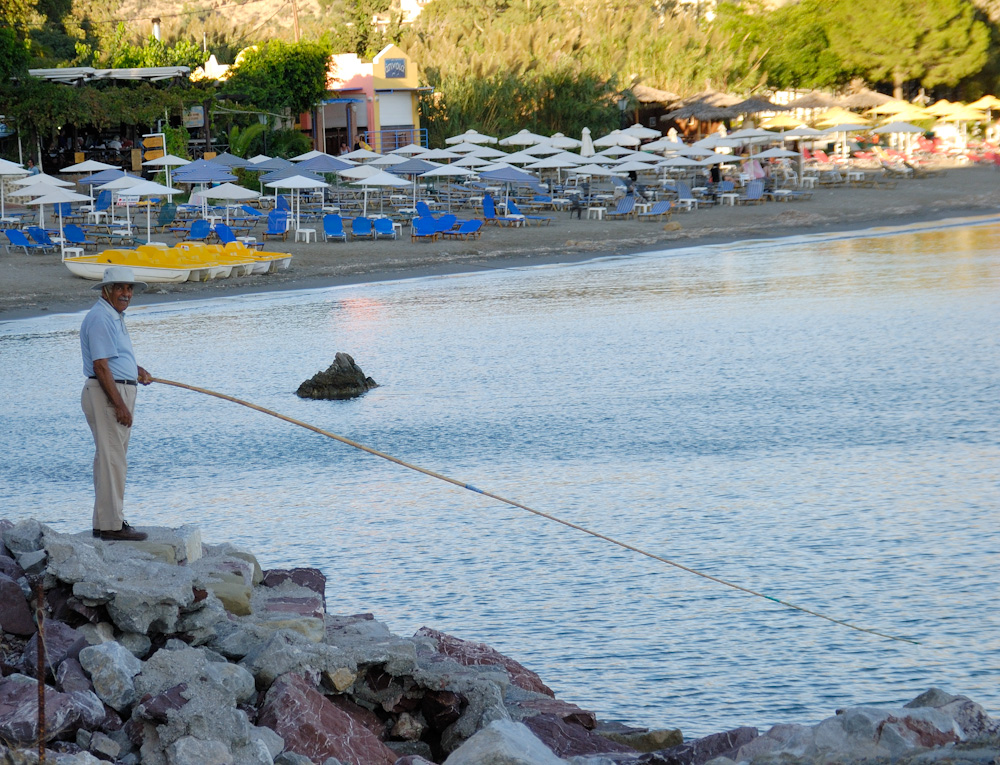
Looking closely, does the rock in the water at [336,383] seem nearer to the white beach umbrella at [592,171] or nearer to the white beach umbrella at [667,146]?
the white beach umbrella at [592,171]

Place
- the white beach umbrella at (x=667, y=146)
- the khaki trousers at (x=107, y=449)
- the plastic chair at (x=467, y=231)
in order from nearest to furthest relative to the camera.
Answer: the khaki trousers at (x=107, y=449), the plastic chair at (x=467, y=231), the white beach umbrella at (x=667, y=146)

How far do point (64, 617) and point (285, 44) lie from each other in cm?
4077

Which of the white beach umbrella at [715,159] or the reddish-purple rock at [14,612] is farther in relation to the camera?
the white beach umbrella at [715,159]

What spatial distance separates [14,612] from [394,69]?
4574cm

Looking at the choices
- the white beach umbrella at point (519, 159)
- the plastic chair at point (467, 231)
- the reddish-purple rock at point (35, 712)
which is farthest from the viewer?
the white beach umbrella at point (519, 159)

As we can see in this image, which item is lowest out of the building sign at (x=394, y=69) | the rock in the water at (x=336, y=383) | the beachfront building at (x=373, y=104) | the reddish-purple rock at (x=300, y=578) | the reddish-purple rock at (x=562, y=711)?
the reddish-purple rock at (x=562, y=711)

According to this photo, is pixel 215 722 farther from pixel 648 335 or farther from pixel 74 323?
pixel 74 323

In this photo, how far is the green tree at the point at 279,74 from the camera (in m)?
42.8

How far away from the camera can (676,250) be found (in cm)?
2923

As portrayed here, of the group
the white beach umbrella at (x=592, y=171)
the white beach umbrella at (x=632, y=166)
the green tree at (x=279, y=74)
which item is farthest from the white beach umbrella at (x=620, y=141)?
the green tree at (x=279, y=74)

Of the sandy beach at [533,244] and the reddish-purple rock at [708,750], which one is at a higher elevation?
the sandy beach at [533,244]

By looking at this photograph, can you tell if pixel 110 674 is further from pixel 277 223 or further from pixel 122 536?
pixel 277 223

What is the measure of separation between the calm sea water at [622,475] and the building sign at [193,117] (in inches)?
831

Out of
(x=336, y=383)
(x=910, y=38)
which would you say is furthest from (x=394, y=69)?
(x=336, y=383)
